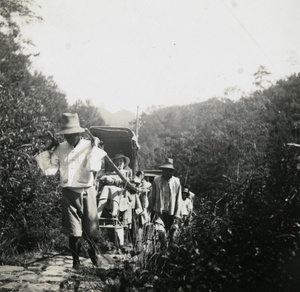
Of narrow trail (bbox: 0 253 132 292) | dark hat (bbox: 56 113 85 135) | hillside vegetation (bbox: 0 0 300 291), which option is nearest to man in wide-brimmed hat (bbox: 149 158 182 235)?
hillside vegetation (bbox: 0 0 300 291)

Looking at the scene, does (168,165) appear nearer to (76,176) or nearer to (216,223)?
(76,176)

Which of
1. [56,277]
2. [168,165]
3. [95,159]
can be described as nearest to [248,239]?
[56,277]

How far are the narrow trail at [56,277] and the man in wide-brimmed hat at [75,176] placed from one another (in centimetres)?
43

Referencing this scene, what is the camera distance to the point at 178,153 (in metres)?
26.0

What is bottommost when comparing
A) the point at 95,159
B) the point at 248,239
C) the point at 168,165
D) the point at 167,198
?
the point at 167,198

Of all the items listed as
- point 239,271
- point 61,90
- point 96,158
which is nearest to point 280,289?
point 239,271

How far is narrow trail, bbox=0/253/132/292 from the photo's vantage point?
3340mm

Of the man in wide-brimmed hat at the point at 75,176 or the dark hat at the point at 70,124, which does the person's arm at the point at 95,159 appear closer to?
the man in wide-brimmed hat at the point at 75,176

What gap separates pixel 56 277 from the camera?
13.9 ft

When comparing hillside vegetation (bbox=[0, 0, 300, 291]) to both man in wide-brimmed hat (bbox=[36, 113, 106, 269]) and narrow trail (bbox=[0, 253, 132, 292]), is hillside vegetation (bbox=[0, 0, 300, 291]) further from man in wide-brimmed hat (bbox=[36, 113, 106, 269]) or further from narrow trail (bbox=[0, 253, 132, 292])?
man in wide-brimmed hat (bbox=[36, 113, 106, 269])

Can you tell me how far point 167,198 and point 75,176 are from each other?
2467mm

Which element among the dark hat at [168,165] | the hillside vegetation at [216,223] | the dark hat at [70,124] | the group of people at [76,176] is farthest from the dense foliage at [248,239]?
the dark hat at [168,165]

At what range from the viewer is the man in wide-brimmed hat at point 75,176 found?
4.95 m

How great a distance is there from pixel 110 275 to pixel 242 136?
2059 cm
